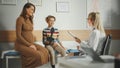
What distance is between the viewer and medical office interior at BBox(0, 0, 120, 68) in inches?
167

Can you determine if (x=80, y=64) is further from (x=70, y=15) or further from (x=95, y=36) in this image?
(x=70, y=15)

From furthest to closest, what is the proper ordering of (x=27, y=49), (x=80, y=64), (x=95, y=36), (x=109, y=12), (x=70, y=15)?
(x=109, y=12)
(x=70, y=15)
(x=27, y=49)
(x=95, y=36)
(x=80, y=64)

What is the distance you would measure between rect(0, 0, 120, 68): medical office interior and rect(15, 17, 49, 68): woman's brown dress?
65cm

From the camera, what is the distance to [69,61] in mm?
1472

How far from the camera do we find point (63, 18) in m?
4.46

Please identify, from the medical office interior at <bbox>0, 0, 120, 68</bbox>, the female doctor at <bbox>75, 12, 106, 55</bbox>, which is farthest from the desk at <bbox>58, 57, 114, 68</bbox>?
the medical office interior at <bbox>0, 0, 120, 68</bbox>

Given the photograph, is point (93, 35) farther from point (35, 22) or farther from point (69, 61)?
point (69, 61)

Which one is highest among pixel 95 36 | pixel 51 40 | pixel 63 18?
pixel 63 18

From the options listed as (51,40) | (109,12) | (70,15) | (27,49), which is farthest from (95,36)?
(109,12)

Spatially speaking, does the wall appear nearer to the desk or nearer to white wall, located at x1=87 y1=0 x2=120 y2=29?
white wall, located at x1=87 y1=0 x2=120 y2=29

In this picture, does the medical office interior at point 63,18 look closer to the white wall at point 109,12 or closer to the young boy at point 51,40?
the white wall at point 109,12

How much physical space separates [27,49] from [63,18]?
1.21 meters

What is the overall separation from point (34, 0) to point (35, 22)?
42cm

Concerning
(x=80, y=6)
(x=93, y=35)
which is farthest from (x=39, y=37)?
(x=93, y=35)
